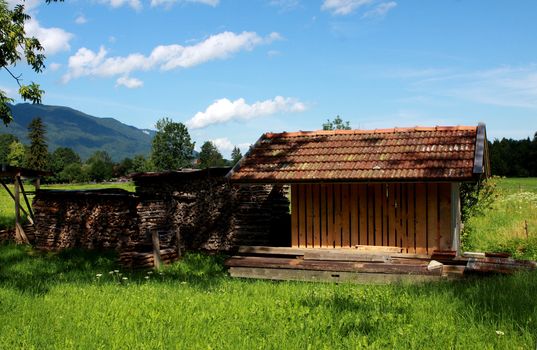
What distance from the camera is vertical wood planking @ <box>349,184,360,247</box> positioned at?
1395cm

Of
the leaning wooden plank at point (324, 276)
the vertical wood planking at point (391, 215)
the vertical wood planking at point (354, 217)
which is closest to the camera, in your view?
the leaning wooden plank at point (324, 276)

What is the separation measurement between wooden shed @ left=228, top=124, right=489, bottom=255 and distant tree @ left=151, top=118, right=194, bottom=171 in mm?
94123

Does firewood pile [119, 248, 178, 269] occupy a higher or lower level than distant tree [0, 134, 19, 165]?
lower

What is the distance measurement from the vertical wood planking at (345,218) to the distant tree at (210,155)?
116363 millimetres

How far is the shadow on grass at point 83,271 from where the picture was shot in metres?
12.1

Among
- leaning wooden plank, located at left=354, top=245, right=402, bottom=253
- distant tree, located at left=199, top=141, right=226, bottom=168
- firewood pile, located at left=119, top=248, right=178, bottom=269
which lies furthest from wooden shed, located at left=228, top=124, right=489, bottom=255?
distant tree, located at left=199, top=141, right=226, bottom=168

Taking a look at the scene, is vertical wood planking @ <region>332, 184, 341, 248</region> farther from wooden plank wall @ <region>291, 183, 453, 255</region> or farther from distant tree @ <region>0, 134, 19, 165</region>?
distant tree @ <region>0, 134, 19, 165</region>

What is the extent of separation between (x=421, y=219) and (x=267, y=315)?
6.76 m

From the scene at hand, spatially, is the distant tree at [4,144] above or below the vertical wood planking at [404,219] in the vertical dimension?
above

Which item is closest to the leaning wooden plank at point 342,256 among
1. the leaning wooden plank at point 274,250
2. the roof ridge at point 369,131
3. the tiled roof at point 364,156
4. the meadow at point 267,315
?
the leaning wooden plank at point 274,250

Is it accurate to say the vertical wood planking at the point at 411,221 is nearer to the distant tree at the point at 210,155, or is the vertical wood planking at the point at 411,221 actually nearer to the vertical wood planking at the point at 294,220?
the vertical wood planking at the point at 294,220

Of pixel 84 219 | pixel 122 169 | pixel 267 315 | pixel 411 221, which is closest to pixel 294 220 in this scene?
pixel 411 221

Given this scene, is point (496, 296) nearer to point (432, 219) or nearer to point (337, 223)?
point (432, 219)

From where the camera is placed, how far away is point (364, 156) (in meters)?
14.2
